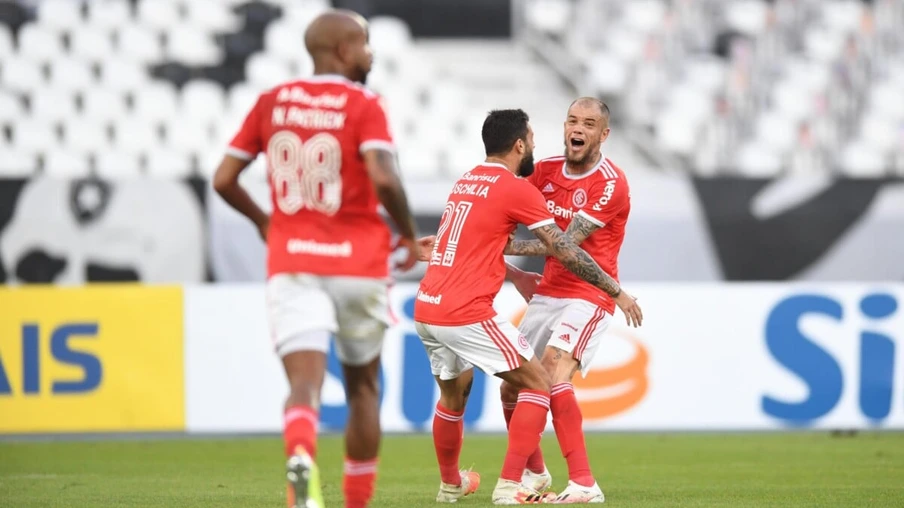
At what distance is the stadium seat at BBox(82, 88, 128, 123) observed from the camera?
1677 centimetres

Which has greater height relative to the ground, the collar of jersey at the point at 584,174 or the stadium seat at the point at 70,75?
the collar of jersey at the point at 584,174

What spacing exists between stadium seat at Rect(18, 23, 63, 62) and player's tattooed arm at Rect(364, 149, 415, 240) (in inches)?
527

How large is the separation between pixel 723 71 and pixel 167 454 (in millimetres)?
11576

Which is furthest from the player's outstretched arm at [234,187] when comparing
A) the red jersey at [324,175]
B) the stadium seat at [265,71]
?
the stadium seat at [265,71]

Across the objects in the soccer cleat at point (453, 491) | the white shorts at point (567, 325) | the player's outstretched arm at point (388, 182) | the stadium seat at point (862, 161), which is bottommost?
the soccer cleat at point (453, 491)

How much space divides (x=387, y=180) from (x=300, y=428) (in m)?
0.94

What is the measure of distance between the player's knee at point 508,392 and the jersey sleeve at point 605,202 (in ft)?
3.15

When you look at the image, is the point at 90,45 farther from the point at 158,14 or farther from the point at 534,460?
the point at 534,460

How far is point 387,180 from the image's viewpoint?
5.04m

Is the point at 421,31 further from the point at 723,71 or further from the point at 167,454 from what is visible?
the point at 167,454

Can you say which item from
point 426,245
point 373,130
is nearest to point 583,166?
point 426,245

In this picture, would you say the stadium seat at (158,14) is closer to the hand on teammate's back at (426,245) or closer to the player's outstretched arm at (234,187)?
the hand on teammate's back at (426,245)

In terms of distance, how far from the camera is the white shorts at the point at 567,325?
279 inches

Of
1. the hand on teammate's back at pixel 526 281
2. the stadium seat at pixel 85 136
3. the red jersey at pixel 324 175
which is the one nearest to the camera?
the red jersey at pixel 324 175
